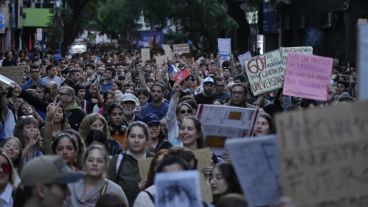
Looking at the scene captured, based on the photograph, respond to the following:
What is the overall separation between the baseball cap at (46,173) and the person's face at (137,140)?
3135 mm

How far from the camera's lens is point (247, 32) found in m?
51.1

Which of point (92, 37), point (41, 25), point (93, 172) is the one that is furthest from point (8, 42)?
point (93, 172)

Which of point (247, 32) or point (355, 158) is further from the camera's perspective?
point (247, 32)

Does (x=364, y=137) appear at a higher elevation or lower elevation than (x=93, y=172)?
higher

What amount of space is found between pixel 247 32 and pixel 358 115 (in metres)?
46.4

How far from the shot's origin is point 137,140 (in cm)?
926

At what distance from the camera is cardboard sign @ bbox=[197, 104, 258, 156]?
413 inches

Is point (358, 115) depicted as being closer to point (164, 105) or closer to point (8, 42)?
point (164, 105)

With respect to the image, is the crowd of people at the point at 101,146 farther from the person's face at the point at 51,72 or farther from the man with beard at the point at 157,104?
the person's face at the point at 51,72

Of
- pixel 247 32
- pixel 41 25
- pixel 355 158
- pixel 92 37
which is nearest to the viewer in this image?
pixel 355 158

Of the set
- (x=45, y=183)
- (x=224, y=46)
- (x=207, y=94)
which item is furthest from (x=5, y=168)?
(x=224, y=46)

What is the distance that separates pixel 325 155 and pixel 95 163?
343cm

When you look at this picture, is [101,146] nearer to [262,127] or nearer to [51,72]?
[262,127]

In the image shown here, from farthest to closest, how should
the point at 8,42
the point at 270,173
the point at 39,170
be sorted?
the point at 8,42, the point at 39,170, the point at 270,173
